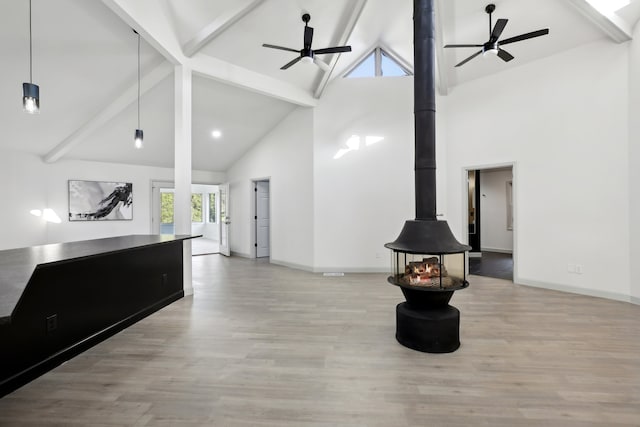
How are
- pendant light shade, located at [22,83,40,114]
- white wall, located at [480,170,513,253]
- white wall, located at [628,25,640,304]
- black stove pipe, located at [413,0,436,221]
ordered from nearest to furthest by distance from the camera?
1. pendant light shade, located at [22,83,40,114]
2. black stove pipe, located at [413,0,436,221]
3. white wall, located at [628,25,640,304]
4. white wall, located at [480,170,513,253]

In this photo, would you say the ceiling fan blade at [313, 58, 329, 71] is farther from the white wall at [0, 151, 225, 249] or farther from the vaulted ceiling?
the white wall at [0, 151, 225, 249]

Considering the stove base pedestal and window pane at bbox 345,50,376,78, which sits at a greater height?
window pane at bbox 345,50,376,78

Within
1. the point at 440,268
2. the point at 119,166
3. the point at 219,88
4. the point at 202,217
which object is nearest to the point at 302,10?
the point at 219,88

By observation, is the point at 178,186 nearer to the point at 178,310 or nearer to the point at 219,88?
the point at 178,310

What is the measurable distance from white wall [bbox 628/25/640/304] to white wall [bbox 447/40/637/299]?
6cm

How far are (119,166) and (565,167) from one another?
8.77 metres

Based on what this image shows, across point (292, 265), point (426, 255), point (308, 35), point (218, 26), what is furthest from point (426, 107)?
point (292, 265)

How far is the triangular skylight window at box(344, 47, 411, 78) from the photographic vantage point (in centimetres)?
587

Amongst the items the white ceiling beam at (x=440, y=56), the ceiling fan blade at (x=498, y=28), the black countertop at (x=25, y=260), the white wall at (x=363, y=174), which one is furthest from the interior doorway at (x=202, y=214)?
the ceiling fan blade at (x=498, y=28)

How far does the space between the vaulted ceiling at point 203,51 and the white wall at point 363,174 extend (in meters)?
0.57

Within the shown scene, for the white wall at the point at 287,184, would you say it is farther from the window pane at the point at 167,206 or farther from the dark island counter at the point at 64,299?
the window pane at the point at 167,206

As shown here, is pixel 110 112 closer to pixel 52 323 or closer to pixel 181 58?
pixel 181 58

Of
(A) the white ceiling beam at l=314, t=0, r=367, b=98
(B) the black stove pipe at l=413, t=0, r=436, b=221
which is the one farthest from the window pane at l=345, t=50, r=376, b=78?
(B) the black stove pipe at l=413, t=0, r=436, b=221

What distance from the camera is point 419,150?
2.88 metres
